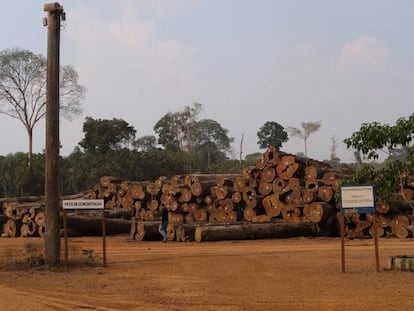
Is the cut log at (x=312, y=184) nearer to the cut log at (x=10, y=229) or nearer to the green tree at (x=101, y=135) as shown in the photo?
the cut log at (x=10, y=229)

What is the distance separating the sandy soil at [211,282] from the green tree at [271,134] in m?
51.3

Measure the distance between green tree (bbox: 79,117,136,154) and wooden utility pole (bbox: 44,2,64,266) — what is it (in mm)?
37756

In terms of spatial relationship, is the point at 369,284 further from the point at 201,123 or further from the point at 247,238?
the point at 201,123

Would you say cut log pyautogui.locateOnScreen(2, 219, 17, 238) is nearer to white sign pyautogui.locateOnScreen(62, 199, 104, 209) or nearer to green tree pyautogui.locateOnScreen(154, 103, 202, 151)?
white sign pyautogui.locateOnScreen(62, 199, 104, 209)

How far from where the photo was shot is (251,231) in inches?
806

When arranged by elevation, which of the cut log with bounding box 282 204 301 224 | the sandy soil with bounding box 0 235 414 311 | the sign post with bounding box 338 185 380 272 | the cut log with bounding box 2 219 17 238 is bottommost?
the sandy soil with bounding box 0 235 414 311

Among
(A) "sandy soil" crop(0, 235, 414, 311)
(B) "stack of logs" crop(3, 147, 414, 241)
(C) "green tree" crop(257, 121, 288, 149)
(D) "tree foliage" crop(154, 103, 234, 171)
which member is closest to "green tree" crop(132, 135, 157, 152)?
(D) "tree foliage" crop(154, 103, 234, 171)

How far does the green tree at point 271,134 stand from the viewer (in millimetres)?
67250

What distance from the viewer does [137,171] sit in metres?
46.8

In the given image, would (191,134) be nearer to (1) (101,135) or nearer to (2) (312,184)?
(1) (101,135)

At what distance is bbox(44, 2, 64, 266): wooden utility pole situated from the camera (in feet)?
41.0

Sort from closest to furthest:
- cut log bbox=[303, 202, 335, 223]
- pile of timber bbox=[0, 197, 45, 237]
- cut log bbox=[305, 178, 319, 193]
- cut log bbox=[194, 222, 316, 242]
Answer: cut log bbox=[194, 222, 316, 242], cut log bbox=[303, 202, 335, 223], cut log bbox=[305, 178, 319, 193], pile of timber bbox=[0, 197, 45, 237]

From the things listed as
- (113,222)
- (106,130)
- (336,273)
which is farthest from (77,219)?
(106,130)

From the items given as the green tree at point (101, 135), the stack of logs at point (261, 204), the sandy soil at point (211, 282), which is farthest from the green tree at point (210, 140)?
the sandy soil at point (211, 282)
